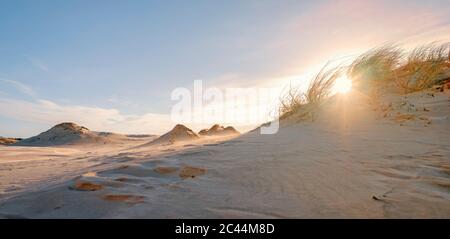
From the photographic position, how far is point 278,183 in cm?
220

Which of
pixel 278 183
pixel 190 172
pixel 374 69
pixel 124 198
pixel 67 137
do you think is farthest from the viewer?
pixel 67 137

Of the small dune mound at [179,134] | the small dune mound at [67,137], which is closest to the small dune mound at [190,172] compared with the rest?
the small dune mound at [179,134]

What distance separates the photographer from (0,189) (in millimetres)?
2600

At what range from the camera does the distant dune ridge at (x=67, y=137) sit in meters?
10.8

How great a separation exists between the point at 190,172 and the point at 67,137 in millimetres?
9724

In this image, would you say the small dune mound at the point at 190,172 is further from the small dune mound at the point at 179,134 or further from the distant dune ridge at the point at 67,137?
the distant dune ridge at the point at 67,137

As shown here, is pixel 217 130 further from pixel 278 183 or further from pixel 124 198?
pixel 124 198

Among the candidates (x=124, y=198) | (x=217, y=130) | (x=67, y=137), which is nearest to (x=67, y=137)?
(x=67, y=137)

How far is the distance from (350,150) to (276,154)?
58 centimetres

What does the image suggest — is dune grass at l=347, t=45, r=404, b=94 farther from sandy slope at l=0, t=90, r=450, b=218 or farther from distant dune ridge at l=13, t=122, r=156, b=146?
distant dune ridge at l=13, t=122, r=156, b=146

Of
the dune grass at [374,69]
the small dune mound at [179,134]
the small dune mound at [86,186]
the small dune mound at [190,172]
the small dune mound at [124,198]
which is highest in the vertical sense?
the dune grass at [374,69]

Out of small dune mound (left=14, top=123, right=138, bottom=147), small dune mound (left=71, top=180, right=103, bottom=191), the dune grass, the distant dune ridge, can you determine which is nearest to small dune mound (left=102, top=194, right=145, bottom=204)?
small dune mound (left=71, top=180, right=103, bottom=191)

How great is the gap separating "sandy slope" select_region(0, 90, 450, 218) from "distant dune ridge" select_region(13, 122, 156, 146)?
852 centimetres
